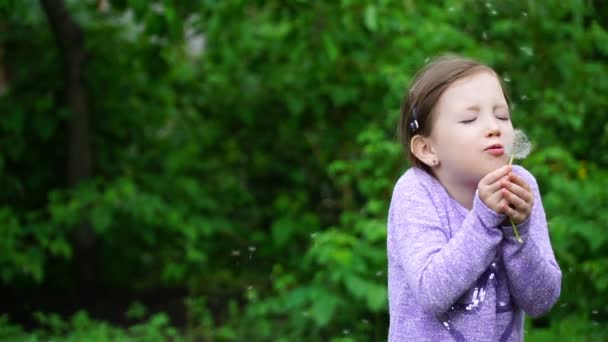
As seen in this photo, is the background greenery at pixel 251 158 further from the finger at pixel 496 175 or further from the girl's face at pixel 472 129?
the finger at pixel 496 175

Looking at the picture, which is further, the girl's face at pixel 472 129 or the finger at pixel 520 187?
the girl's face at pixel 472 129

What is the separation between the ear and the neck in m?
0.05

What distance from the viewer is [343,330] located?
3.89 metres

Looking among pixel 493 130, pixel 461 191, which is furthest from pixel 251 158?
pixel 493 130

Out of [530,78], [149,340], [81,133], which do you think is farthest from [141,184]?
[530,78]

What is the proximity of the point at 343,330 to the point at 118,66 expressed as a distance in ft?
7.14

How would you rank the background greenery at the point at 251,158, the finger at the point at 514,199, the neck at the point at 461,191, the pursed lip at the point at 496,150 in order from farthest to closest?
1. the background greenery at the point at 251,158
2. the neck at the point at 461,191
3. the pursed lip at the point at 496,150
4. the finger at the point at 514,199

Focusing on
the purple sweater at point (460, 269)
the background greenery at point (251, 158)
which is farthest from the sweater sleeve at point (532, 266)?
the background greenery at point (251, 158)

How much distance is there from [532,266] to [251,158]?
392 cm

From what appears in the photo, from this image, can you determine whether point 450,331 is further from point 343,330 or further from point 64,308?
point 64,308

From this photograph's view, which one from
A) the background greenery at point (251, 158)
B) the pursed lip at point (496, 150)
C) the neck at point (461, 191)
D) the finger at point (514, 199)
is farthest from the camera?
the background greenery at point (251, 158)

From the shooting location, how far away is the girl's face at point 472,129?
189 centimetres

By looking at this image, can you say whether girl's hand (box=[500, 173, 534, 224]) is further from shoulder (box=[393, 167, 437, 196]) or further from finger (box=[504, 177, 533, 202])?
shoulder (box=[393, 167, 437, 196])

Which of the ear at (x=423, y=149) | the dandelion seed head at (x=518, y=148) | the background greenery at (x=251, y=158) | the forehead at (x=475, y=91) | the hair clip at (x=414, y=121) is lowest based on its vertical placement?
the background greenery at (x=251, y=158)
